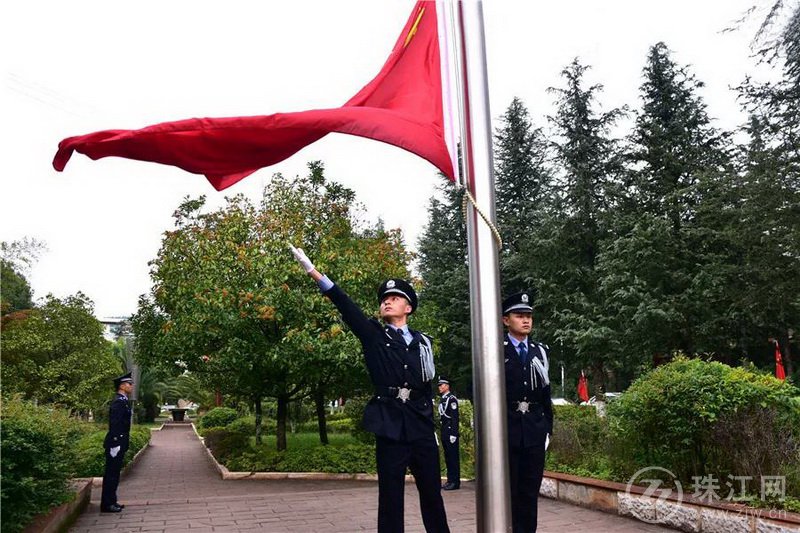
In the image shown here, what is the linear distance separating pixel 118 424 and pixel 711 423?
734 centimetres

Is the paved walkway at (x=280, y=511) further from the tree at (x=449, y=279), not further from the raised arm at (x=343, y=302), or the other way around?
the tree at (x=449, y=279)

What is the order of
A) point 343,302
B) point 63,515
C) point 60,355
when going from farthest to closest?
point 60,355 < point 63,515 < point 343,302

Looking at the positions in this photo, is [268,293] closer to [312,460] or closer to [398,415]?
[312,460]

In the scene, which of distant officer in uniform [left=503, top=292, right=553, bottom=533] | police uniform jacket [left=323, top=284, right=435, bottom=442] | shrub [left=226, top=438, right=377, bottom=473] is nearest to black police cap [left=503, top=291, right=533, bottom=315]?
distant officer in uniform [left=503, top=292, right=553, bottom=533]

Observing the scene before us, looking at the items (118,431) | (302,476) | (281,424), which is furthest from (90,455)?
(281,424)

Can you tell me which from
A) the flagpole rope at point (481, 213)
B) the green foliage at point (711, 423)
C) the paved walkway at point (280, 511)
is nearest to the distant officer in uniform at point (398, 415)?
the flagpole rope at point (481, 213)

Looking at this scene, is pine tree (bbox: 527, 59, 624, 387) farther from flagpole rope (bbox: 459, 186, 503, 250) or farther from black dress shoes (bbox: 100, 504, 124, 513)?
flagpole rope (bbox: 459, 186, 503, 250)

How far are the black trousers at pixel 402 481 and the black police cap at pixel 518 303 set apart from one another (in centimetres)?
116

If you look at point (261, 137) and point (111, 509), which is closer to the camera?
point (261, 137)

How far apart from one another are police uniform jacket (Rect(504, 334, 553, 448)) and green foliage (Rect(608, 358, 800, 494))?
8.09 feet

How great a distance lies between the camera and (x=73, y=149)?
293cm

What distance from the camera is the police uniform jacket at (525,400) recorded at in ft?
14.4

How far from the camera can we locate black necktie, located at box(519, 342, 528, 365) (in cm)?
452

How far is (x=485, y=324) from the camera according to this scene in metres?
2.49
